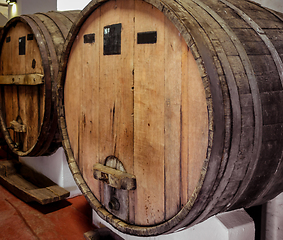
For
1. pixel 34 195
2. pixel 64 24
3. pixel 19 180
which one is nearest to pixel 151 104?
pixel 64 24

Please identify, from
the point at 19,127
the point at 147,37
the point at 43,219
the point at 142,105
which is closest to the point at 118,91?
the point at 142,105

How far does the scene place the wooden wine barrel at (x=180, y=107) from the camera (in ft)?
3.18

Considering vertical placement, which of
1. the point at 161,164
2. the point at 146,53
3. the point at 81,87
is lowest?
the point at 161,164

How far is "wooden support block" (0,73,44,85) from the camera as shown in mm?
2145

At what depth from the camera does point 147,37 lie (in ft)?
3.98

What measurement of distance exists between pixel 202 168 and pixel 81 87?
0.89 metres

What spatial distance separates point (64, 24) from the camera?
7.47ft

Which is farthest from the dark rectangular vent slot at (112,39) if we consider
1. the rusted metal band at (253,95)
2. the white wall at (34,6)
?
the white wall at (34,6)

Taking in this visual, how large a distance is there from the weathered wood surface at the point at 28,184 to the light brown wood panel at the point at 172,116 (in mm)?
1572

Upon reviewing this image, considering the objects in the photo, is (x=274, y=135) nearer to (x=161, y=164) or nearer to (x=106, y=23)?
(x=161, y=164)

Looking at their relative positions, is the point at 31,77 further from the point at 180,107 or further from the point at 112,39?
the point at 180,107

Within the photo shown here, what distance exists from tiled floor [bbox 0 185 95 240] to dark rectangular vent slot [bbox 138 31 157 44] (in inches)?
62.2

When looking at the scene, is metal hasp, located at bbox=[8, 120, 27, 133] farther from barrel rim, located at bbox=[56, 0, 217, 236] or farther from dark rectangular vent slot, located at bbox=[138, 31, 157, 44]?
dark rectangular vent slot, located at bbox=[138, 31, 157, 44]

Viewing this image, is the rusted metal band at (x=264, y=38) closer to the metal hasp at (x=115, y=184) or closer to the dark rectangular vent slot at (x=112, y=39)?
the dark rectangular vent slot at (x=112, y=39)
